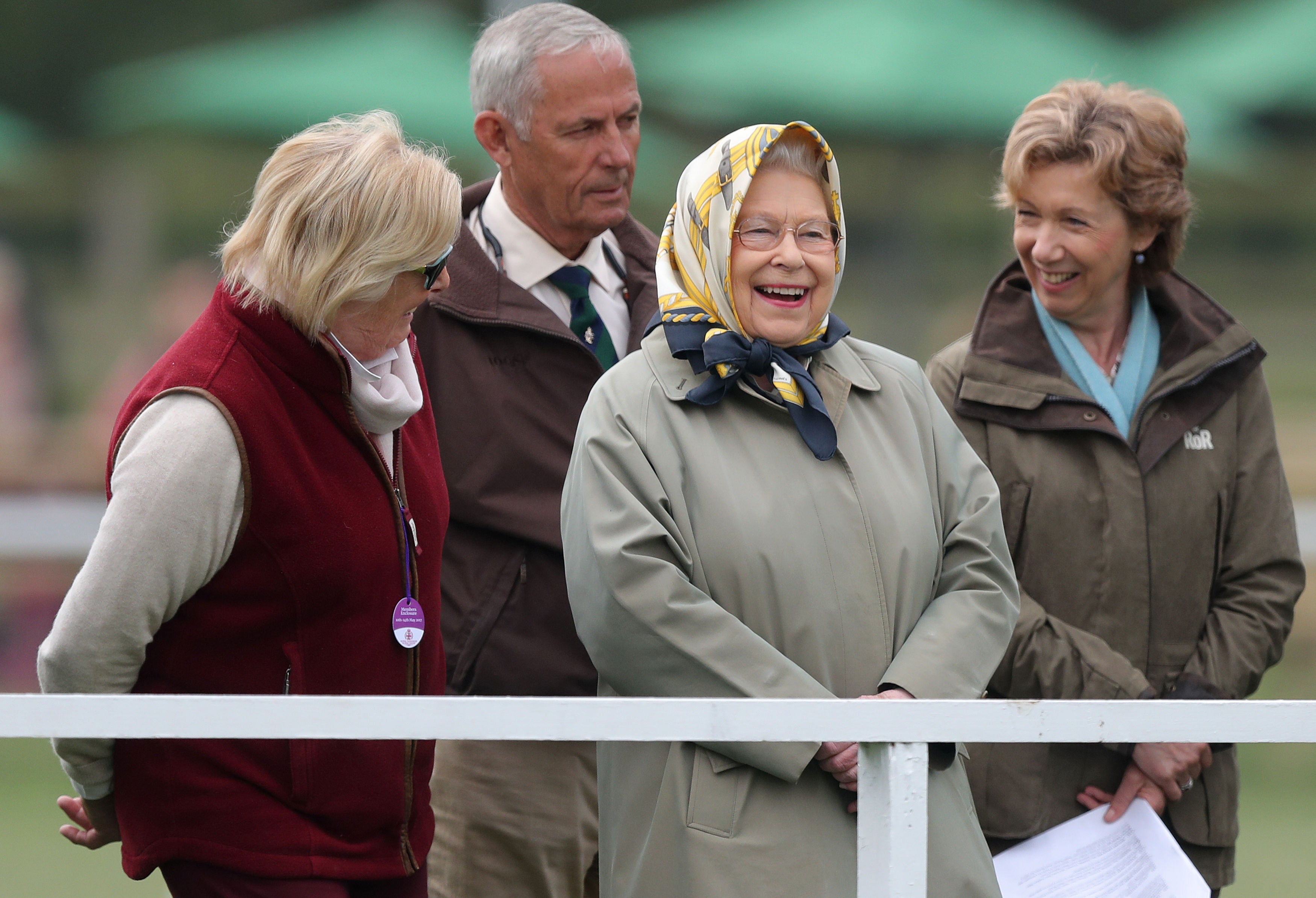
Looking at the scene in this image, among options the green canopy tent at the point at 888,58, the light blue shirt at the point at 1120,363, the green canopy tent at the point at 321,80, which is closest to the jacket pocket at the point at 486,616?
the light blue shirt at the point at 1120,363

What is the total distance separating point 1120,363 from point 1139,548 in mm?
416

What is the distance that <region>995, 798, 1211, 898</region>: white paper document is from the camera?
9.02 ft

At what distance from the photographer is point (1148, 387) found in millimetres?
3088

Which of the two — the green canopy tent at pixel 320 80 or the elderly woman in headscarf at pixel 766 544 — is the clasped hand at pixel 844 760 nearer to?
the elderly woman in headscarf at pixel 766 544

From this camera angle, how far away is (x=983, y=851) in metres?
2.39

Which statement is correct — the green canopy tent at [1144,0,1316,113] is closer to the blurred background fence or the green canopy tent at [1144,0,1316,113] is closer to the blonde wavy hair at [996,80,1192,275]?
the blurred background fence

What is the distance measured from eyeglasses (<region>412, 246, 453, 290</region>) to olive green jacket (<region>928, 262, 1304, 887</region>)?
1154 millimetres

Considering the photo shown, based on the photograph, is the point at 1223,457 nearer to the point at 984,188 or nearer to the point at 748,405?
the point at 748,405

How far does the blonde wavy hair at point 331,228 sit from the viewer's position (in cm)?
229

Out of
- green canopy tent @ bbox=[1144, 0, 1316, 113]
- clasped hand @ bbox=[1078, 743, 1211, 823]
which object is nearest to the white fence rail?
clasped hand @ bbox=[1078, 743, 1211, 823]

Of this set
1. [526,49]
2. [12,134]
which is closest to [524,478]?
[526,49]

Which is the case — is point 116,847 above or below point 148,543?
below

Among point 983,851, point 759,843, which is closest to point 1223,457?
point 983,851

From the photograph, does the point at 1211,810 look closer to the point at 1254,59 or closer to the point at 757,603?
the point at 757,603
